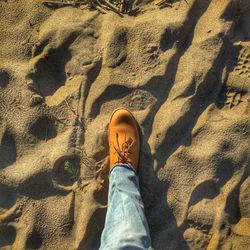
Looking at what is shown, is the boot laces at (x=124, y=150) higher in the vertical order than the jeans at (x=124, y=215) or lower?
higher

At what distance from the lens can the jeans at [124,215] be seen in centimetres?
172

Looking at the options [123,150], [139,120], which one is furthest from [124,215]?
[139,120]

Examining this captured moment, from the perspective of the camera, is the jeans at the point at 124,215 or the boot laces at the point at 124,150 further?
the boot laces at the point at 124,150

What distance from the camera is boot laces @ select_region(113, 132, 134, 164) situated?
196 centimetres

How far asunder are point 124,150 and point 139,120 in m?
0.17

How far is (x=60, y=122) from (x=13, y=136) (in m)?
0.25

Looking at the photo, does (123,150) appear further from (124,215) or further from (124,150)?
Result: (124,215)

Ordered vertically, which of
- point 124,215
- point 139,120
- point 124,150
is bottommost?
point 124,215

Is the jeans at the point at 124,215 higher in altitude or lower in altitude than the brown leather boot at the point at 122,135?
lower

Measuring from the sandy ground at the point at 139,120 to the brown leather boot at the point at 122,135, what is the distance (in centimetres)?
4

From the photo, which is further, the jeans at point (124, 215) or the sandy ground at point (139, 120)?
the sandy ground at point (139, 120)

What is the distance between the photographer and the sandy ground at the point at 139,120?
6.26 feet

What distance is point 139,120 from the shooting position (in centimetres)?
197

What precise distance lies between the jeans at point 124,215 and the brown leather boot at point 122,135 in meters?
0.04
